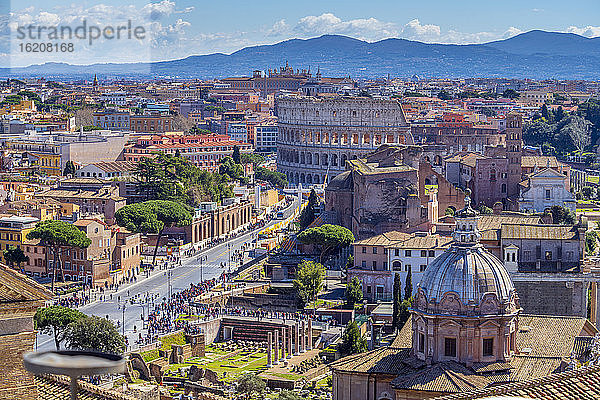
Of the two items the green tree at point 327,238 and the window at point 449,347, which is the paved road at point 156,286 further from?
the window at point 449,347

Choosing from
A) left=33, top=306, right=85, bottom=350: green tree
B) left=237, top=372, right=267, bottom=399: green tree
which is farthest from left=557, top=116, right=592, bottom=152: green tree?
left=237, top=372, right=267, bottom=399: green tree

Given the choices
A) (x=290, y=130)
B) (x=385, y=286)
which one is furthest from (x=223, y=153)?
(x=385, y=286)

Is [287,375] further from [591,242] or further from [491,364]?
[591,242]

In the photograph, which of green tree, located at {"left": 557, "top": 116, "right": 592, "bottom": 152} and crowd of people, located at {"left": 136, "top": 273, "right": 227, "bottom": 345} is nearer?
crowd of people, located at {"left": 136, "top": 273, "right": 227, "bottom": 345}

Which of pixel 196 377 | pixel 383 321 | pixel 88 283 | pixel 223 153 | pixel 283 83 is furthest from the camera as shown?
pixel 283 83

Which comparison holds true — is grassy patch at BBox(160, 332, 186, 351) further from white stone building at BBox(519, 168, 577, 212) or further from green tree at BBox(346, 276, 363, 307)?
white stone building at BBox(519, 168, 577, 212)

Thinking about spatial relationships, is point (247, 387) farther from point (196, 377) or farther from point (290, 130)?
point (290, 130)

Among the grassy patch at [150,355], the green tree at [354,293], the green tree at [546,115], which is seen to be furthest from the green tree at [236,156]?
the grassy patch at [150,355]

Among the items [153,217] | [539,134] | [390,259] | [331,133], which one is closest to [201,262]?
[153,217]
